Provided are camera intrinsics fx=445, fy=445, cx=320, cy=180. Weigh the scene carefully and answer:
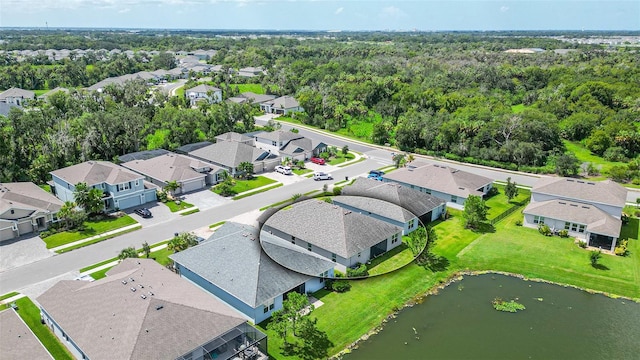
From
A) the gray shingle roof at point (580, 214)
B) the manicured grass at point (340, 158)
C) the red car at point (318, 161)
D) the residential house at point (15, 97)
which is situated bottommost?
the manicured grass at point (340, 158)

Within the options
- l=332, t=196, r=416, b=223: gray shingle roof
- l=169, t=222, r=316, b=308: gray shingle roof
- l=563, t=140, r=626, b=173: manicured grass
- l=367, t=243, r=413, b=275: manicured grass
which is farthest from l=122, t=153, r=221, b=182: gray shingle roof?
l=563, t=140, r=626, b=173: manicured grass

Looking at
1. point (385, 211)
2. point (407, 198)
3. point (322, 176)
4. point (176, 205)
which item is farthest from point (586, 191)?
point (176, 205)

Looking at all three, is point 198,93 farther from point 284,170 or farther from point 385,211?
point 385,211

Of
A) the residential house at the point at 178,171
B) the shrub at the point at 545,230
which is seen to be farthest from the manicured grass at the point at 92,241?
the shrub at the point at 545,230

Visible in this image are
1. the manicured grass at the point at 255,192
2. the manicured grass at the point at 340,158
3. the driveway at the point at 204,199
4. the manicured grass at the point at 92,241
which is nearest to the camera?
the manicured grass at the point at 92,241

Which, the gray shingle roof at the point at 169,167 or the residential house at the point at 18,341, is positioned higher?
the gray shingle roof at the point at 169,167

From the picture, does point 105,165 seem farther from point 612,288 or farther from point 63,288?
point 612,288

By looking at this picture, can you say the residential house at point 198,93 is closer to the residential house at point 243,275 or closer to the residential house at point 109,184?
the residential house at point 109,184

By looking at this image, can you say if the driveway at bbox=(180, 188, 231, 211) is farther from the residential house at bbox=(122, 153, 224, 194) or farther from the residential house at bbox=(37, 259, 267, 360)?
the residential house at bbox=(37, 259, 267, 360)
